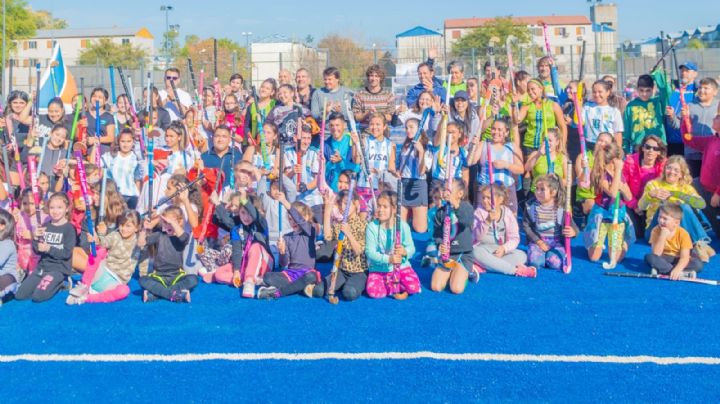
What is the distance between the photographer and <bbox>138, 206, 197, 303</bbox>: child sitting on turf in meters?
6.89

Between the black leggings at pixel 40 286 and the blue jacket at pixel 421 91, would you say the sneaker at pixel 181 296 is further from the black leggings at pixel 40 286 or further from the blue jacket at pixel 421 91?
the blue jacket at pixel 421 91

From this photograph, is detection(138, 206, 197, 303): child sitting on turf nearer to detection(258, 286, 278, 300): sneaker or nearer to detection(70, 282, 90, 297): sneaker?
detection(70, 282, 90, 297): sneaker

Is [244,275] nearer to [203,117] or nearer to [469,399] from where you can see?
[469,399]

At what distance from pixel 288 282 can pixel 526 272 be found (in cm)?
226

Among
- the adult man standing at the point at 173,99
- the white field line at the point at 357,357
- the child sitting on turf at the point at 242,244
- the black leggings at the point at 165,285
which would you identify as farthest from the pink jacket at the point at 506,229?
the adult man standing at the point at 173,99

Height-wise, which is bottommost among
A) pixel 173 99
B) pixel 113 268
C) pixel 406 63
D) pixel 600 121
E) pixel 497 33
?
pixel 113 268

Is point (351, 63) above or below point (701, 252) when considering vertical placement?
above

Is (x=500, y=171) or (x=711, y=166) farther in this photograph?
(x=500, y=171)

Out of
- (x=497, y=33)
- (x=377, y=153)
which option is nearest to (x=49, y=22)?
(x=497, y=33)

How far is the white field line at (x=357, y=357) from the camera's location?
524 centimetres

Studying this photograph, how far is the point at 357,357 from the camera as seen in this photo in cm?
538

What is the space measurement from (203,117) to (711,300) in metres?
7.22

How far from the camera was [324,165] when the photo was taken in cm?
848

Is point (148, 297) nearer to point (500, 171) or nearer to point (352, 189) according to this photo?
point (352, 189)
